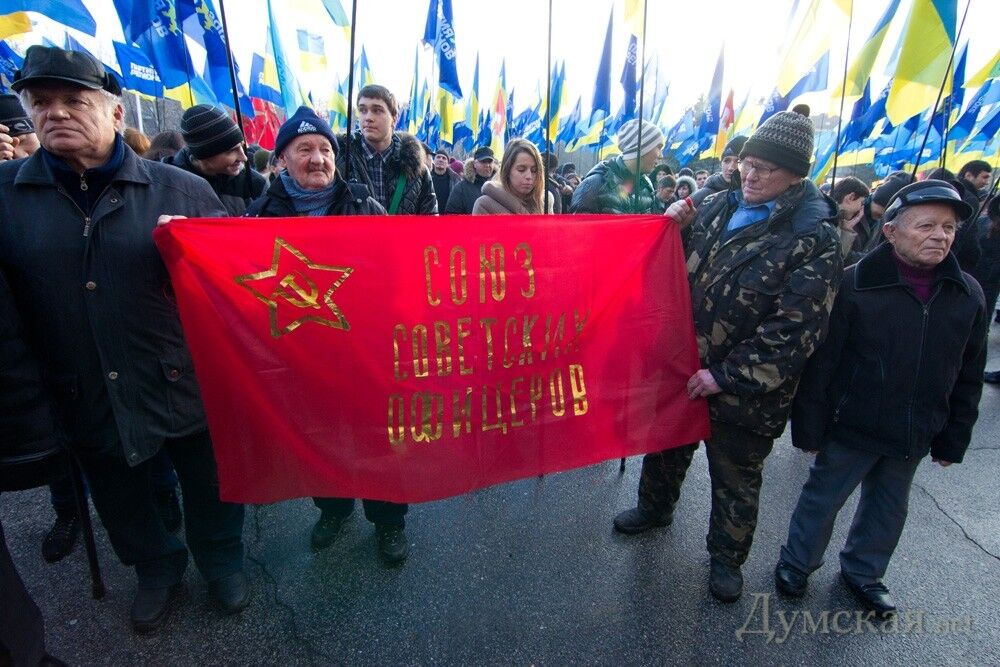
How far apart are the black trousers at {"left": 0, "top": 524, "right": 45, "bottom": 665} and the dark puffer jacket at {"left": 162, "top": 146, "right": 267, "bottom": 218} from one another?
2.03 m

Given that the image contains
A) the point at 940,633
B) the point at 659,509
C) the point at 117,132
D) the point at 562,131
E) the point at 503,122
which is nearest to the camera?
the point at 117,132

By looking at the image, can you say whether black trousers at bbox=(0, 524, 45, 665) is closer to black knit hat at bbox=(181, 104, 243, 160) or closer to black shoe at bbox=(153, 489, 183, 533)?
black shoe at bbox=(153, 489, 183, 533)

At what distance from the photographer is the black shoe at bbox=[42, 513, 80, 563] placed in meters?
2.47

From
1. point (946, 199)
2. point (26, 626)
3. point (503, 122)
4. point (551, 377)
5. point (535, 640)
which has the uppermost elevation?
point (503, 122)

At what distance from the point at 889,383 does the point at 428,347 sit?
1899mm

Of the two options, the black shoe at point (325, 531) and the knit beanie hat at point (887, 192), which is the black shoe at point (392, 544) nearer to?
the black shoe at point (325, 531)

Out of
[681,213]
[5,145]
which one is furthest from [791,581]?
[5,145]

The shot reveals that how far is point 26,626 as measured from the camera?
1.73 meters

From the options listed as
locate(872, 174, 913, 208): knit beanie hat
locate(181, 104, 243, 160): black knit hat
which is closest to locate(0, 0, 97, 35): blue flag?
locate(181, 104, 243, 160): black knit hat

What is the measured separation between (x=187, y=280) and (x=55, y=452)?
74 centimetres

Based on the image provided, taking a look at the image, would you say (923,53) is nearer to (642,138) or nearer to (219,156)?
(642,138)

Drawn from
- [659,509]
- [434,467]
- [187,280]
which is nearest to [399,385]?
[434,467]

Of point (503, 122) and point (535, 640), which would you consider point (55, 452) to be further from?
point (503, 122)

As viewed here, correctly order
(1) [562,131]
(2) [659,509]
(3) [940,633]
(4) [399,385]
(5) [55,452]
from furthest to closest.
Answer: (1) [562,131] → (2) [659,509] → (3) [940,633] → (4) [399,385] → (5) [55,452]
